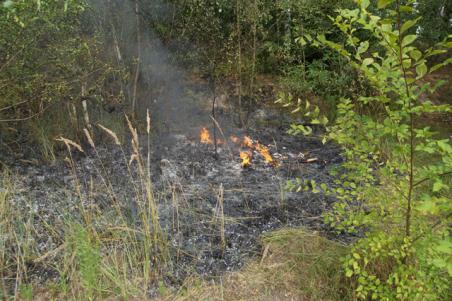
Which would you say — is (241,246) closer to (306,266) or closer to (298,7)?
(306,266)

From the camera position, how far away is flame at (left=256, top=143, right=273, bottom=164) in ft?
16.1

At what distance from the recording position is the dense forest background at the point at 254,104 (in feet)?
6.51

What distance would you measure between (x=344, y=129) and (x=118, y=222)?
6.55ft

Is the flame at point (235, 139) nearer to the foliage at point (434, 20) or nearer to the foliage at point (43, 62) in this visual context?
the foliage at point (43, 62)

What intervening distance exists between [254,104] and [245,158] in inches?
78.7

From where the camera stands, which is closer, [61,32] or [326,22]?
[61,32]

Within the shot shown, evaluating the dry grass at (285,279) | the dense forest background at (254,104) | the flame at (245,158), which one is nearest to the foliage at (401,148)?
the dense forest background at (254,104)

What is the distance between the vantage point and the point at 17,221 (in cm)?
334

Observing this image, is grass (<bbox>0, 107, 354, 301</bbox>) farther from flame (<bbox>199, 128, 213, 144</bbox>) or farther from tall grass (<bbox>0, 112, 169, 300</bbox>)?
flame (<bbox>199, 128, 213, 144</bbox>)

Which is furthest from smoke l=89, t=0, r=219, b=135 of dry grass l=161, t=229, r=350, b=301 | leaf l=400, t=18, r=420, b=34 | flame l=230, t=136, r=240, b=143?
leaf l=400, t=18, r=420, b=34

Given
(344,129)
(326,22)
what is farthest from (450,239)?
(326,22)

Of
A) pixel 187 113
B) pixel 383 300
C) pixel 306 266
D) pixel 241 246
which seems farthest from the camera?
pixel 187 113

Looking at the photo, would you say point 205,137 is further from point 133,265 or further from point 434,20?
point 434,20

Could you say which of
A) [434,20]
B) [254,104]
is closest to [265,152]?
[254,104]
